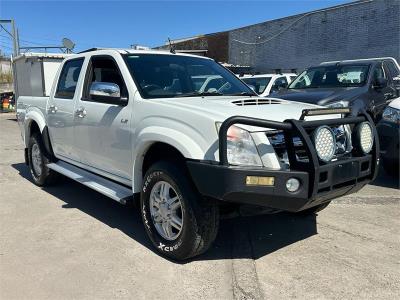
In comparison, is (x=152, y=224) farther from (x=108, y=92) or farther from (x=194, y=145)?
(x=108, y=92)

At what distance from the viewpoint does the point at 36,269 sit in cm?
380

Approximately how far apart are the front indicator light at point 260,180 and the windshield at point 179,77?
1.51m

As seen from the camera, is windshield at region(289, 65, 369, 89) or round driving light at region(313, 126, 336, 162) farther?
Result: windshield at region(289, 65, 369, 89)

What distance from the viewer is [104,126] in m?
4.74

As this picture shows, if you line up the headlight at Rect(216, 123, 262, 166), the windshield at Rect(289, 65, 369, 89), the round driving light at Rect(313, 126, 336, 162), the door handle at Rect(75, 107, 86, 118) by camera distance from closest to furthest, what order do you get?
the headlight at Rect(216, 123, 262, 166), the round driving light at Rect(313, 126, 336, 162), the door handle at Rect(75, 107, 86, 118), the windshield at Rect(289, 65, 369, 89)

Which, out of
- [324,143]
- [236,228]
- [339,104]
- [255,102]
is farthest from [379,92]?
[324,143]

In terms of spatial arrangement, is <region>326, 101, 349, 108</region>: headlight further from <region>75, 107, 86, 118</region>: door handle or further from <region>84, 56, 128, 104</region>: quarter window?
<region>75, 107, 86, 118</region>: door handle

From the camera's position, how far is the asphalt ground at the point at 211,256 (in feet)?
11.2

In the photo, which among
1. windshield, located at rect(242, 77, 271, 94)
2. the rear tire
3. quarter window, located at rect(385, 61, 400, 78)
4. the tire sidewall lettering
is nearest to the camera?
the tire sidewall lettering

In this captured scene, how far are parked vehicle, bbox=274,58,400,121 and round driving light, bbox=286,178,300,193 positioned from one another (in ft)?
14.5

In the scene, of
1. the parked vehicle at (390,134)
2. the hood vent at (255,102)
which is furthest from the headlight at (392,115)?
the hood vent at (255,102)

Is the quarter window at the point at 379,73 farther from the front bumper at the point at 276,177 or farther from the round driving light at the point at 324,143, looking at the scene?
the front bumper at the point at 276,177

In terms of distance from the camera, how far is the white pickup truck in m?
3.37

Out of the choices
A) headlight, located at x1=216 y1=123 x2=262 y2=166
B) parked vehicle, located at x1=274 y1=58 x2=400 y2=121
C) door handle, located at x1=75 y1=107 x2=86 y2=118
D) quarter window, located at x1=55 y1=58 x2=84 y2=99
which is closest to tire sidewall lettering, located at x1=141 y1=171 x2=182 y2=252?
headlight, located at x1=216 y1=123 x2=262 y2=166
